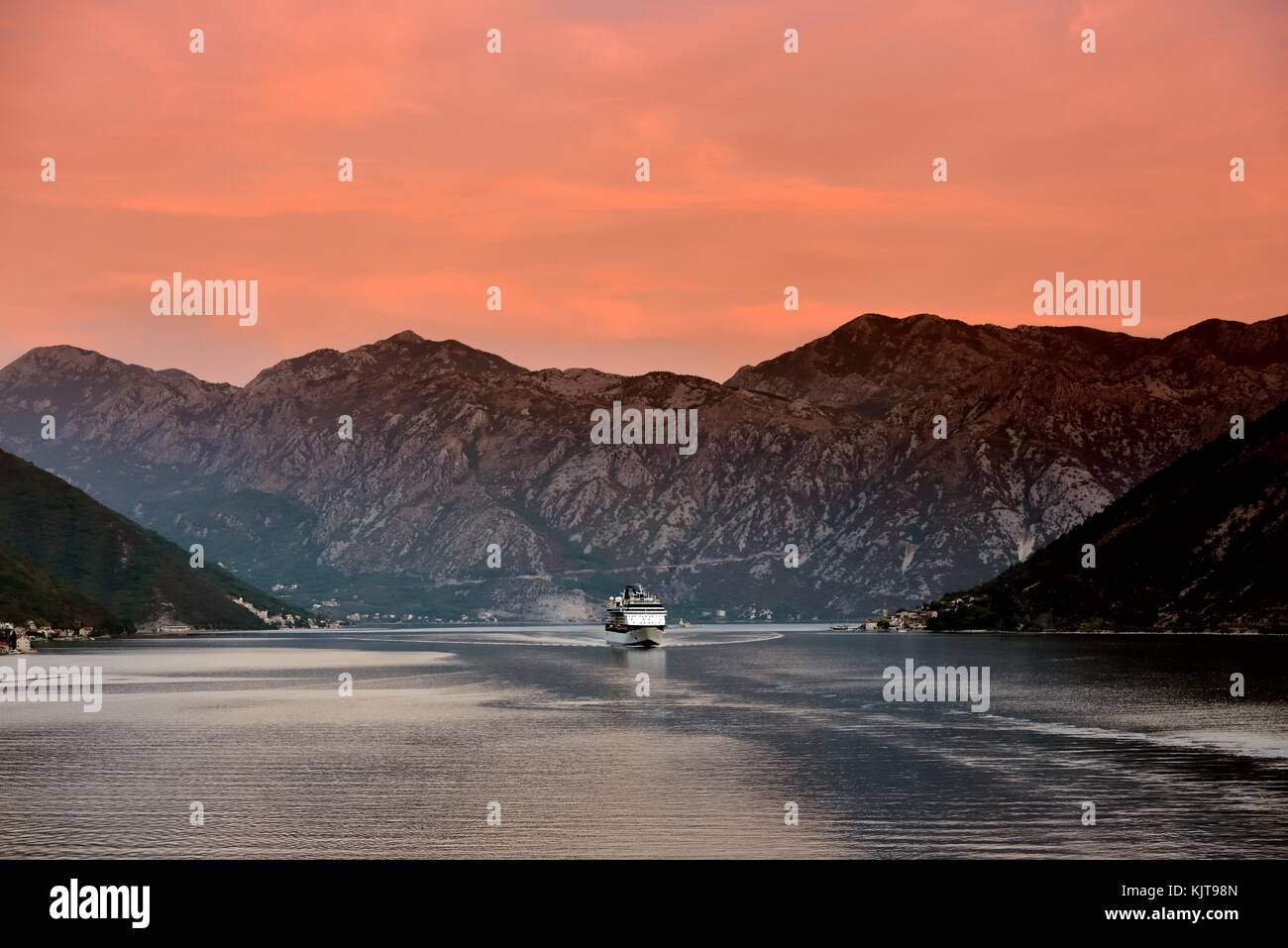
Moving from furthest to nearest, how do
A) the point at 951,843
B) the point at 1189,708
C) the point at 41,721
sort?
the point at 1189,708 < the point at 41,721 < the point at 951,843

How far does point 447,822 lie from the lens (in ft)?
277
